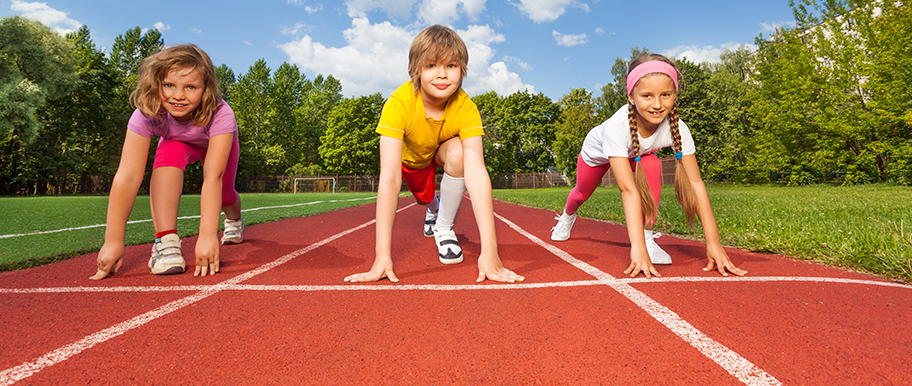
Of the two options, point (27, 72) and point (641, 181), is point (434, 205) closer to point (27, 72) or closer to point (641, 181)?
point (641, 181)

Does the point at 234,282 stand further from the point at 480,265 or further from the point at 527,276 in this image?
the point at 527,276

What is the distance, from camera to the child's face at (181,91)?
2.89 meters

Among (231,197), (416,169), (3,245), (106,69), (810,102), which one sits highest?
(106,69)

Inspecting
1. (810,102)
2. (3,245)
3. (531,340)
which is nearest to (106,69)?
(3,245)

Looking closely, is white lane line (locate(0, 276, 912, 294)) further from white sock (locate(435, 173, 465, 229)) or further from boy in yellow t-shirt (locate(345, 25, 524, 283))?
white sock (locate(435, 173, 465, 229))

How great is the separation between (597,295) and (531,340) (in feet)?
2.71

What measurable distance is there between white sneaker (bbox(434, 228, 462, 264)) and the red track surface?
0.79ft

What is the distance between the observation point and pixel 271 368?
1518 millimetres

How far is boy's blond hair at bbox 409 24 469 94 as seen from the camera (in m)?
2.75

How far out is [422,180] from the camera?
4.02 metres

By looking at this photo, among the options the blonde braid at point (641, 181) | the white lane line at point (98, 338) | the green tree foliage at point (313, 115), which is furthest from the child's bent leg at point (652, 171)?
the green tree foliage at point (313, 115)

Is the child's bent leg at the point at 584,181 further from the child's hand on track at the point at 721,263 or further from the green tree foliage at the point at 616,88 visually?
the green tree foliage at the point at 616,88

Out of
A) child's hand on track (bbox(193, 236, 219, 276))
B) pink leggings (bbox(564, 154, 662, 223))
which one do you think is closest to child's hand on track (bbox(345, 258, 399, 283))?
child's hand on track (bbox(193, 236, 219, 276))

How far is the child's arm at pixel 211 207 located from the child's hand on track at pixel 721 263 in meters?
3.56
